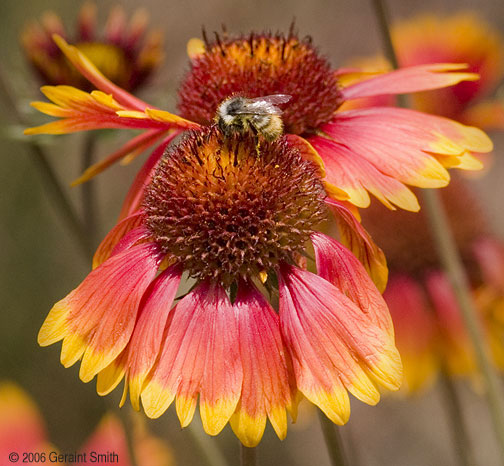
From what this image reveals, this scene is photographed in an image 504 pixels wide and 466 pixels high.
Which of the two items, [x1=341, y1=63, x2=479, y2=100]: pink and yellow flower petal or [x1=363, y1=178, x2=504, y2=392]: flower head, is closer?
[x1=341, y1=63, x2=479, y2=100]: pink and yellow flower petal

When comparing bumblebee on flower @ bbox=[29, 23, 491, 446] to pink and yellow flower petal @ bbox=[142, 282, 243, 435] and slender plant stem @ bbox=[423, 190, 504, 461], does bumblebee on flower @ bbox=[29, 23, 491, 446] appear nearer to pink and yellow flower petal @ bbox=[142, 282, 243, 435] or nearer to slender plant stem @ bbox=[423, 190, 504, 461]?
pink and yellow flower petal @ bbox=[142, 282, 243, 435]

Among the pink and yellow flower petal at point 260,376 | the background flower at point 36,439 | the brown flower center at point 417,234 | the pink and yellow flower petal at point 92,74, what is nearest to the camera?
the pink and yellow flower petal at point 260,376

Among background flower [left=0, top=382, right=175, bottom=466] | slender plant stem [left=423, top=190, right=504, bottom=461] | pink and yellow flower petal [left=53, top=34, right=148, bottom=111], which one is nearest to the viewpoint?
pink and yellow flower petal [left=53, top=34, right=148, bottom=111]

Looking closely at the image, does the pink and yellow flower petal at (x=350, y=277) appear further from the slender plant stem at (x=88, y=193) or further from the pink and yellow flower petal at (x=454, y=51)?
the pink and yellow flower petal at (x=454, y=51)

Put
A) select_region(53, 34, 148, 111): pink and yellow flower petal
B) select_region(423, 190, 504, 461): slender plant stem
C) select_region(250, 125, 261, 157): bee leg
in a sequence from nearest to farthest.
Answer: select_region(250, 125, 261, 157): bee leg → select_region(53, 34, 148, 111): pink and yellow flower petal → select_region(423, 190, 504, 461): slender plant stem

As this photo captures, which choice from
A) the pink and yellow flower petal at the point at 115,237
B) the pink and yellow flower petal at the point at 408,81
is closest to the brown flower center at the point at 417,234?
the pink and yellow flower petal at the point at 408,81

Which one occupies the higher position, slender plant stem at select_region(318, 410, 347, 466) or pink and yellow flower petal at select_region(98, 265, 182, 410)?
pink and yellow flower petal at select_region(98, 265, 182, 410)

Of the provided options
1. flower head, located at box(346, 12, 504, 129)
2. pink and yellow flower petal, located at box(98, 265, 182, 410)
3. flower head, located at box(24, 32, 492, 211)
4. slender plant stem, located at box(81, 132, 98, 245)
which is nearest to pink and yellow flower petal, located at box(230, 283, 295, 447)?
pink and yellow flower petal, located at box(98, 265, 182, 410)
